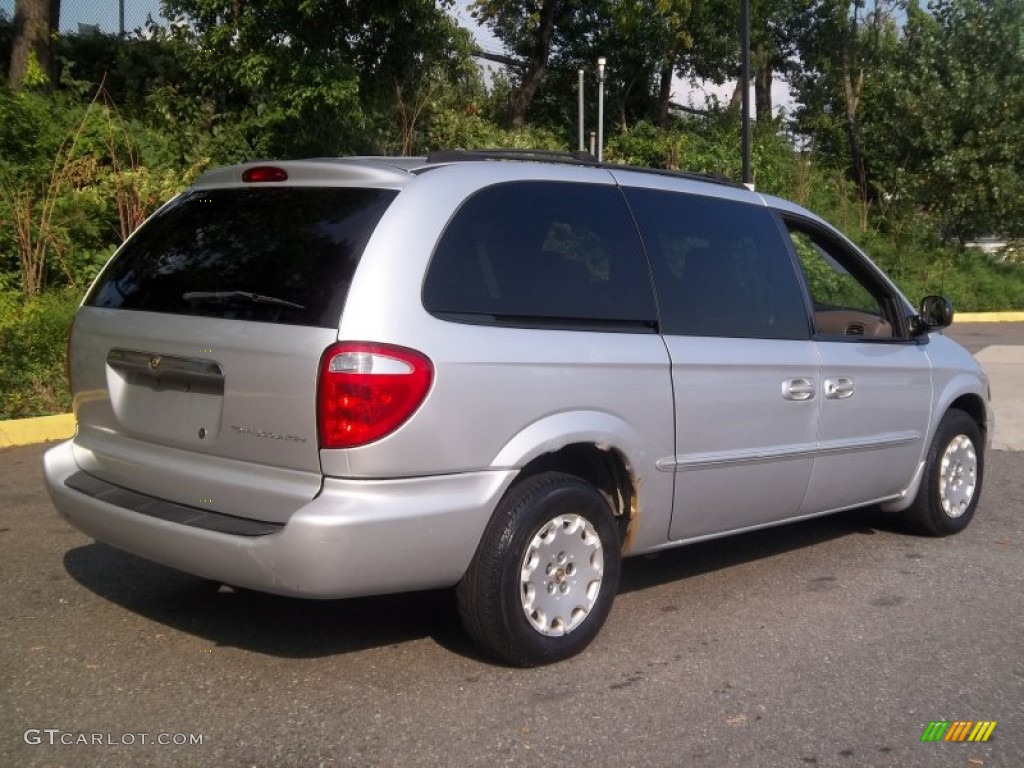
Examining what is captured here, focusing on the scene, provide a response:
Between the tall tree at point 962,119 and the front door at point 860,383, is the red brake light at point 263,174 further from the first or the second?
the tall tree at point 962,119

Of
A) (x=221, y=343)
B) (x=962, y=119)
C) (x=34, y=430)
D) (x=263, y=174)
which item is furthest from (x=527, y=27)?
(x=221, y=343)

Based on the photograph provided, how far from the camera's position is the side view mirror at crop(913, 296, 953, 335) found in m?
6.11

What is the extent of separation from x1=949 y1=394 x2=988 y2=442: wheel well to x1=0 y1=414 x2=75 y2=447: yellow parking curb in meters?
6.11

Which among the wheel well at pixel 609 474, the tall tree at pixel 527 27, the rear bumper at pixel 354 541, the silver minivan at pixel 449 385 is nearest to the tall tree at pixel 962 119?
the tall tree at pixel 527 27

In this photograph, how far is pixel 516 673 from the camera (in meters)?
4.24

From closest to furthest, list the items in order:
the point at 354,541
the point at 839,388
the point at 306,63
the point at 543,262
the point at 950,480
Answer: the point at 354,541 < the point at 543,262 < the point at 839,388 < the point at 950,480 < the point at 306,63

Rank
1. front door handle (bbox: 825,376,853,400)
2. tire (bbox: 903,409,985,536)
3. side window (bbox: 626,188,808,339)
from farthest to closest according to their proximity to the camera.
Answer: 1. tire (bbox: 903,409,985,536)
2. front door handle (bbox: 825,376,853,400)
3. side window (bbox: 626,188,808,339)

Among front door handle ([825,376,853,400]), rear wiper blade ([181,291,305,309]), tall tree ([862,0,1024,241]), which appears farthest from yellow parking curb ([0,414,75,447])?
tall tree ([862,0,1024,241])

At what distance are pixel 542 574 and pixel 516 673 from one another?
1.23ft

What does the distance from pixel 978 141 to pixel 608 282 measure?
2603 cm

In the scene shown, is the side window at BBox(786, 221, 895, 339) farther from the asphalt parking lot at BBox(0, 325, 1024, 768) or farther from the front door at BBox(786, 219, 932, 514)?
the asphalt parking lot at BBox(0, 325, 1024, 768)

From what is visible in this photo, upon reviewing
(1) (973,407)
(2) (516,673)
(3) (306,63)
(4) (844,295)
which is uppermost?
(3) (306,63)

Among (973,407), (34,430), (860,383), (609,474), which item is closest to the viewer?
(609,474)

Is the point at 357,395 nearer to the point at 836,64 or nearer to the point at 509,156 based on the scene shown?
the point at 509,156
